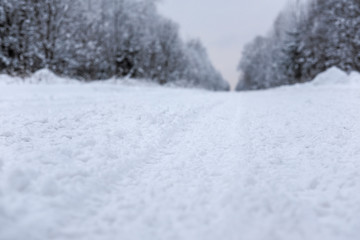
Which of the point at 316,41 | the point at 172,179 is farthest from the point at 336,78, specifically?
the point at 172,179

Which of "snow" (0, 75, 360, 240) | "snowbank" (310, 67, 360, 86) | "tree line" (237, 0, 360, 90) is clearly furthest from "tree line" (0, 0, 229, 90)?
"tree line" (237, 0, 360, 90)

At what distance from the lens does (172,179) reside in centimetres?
216

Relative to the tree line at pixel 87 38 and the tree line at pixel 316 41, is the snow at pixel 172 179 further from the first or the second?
the tree line at pixel 316 41

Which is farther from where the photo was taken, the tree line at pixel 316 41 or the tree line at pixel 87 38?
the tree line at pixel 316 41

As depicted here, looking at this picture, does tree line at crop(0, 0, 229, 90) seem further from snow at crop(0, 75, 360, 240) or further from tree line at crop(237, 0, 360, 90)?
tree line at crop(237, 0, 360, 90)

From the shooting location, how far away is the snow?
147 cm

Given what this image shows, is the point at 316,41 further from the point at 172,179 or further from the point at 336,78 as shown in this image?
the point at 172,179

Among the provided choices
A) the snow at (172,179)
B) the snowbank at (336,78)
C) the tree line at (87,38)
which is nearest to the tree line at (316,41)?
the snowbank at (336,78)

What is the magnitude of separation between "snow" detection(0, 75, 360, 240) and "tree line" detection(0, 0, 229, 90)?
320 inches

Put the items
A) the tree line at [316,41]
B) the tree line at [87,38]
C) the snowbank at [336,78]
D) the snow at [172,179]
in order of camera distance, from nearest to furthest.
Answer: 1. the snow at [172,179]
2. the snowbank at [336,78]
3. the tree line at [87,38]
4. the tree line at [316,41]

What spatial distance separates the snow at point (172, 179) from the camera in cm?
147

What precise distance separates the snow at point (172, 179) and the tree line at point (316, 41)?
1573cm

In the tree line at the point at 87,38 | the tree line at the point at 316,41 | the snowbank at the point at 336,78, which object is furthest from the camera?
the tree line at the point at 316,41

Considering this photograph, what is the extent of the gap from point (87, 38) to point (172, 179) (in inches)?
636
